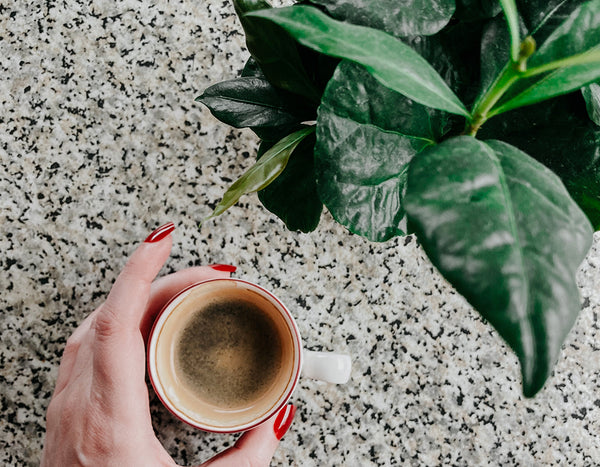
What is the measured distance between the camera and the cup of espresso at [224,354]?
600 millimetres

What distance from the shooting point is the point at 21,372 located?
0.67m

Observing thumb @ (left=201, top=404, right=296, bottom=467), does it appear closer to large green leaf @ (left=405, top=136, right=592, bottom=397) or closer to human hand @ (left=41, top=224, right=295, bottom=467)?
human hand @ (left=41, top=224, right=295, bottom=467)

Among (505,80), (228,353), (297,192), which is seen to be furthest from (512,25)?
(228,353)

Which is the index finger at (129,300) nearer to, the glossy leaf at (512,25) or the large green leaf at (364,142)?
the large green leaf at (364,142)

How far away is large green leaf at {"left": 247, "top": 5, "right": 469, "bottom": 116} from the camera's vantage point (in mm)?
248

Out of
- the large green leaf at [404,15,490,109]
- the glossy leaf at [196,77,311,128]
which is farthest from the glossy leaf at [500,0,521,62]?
the glossy leaf at [196,77,311,128]

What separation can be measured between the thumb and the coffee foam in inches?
0.8

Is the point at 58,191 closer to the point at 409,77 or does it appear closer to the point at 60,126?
the point at 60,126

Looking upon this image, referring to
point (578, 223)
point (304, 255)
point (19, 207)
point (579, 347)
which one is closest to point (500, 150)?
point (578, 223)

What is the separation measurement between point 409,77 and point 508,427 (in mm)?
579

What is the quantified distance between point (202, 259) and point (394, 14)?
1.44 ft

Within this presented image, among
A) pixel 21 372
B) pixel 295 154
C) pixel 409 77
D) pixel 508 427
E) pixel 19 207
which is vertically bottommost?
pixel 508 427

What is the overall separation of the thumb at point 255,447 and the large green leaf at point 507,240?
0.42m

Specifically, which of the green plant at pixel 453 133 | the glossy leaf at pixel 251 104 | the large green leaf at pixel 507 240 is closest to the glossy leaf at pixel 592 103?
the green plant at pixel 453 133
